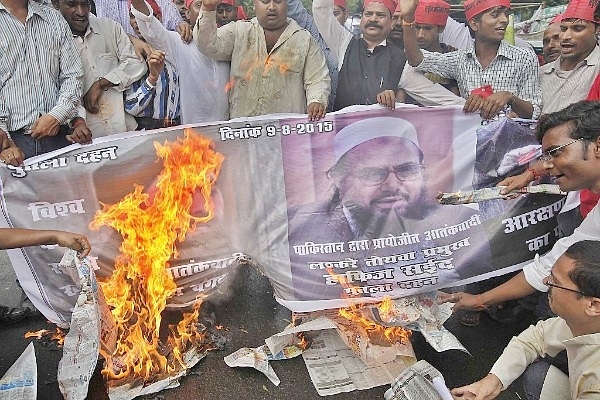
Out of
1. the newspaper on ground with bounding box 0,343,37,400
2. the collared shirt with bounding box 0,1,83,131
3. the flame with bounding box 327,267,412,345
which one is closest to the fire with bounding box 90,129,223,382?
the newspaper on ground with bounding box 0,343,37,400

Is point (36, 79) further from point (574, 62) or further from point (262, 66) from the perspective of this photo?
point (574, 62)

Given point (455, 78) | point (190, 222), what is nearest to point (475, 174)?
point (455, 78)

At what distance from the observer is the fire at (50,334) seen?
13.2 ft

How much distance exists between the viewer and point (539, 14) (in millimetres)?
5406

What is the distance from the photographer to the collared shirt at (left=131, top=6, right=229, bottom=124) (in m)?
4.22

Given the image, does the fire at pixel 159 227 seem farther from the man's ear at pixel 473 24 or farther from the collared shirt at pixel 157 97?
the man's ear at pixel 473 24

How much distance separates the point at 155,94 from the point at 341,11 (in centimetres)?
168

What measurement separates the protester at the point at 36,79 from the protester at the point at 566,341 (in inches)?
118

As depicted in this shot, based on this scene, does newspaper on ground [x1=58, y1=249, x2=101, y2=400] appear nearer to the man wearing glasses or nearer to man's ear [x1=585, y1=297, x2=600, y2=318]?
the man wearing glasses

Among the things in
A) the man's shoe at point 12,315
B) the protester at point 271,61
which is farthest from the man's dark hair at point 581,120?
the man's shoe at point 12,315

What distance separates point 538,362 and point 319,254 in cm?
169

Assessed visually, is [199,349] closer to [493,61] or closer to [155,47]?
[155,47]

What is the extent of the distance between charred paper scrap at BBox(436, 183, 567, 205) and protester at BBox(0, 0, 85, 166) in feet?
8.60

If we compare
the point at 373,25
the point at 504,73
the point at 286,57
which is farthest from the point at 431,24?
the point at 286,57
